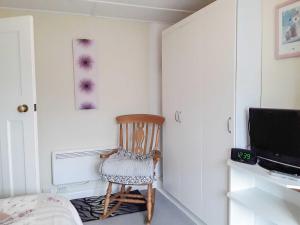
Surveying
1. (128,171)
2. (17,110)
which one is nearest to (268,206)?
(128,171)

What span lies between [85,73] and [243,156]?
6.53ft

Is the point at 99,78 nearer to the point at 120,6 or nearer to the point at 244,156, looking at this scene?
the point at 120,6

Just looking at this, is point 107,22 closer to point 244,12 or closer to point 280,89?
point 244,12

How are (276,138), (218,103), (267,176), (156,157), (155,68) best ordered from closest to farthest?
(267,176) < (276,138) < (218,103) < (156,157) < (155,68)

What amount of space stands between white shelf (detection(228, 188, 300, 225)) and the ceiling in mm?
1851

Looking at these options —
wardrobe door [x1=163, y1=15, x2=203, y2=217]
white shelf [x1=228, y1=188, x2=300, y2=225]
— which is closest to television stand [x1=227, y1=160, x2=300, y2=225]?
white shelf [x1=228, y1=188, x2=300, y2=225]

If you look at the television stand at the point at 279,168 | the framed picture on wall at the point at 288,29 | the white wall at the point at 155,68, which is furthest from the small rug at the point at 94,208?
the framed picture on wall at the point at 288,29

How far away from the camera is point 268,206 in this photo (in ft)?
5.72

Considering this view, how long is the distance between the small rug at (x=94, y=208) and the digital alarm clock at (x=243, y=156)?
134cm

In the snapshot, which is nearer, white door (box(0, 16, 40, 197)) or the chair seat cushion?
white door (box(0, 16, 40, 197))

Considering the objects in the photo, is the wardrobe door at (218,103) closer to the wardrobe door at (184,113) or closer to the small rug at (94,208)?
the wardrobe door at (184,113)

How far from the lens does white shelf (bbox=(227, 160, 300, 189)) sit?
1491 millimetres

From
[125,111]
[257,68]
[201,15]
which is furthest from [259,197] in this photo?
[125,111]

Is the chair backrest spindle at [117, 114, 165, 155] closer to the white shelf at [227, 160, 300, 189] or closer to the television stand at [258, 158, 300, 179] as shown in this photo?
the white shelf at [227, 160, 300, 189]
